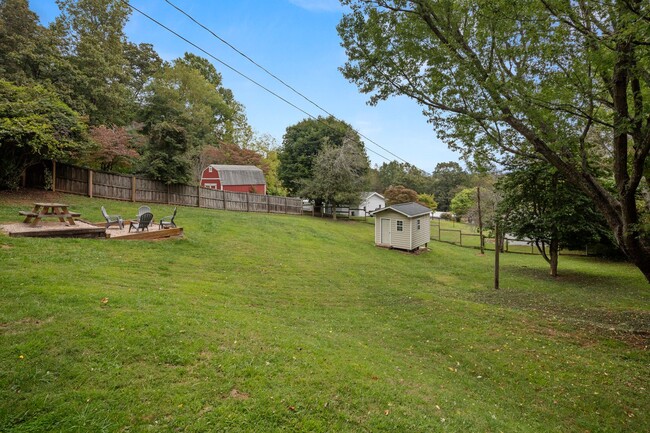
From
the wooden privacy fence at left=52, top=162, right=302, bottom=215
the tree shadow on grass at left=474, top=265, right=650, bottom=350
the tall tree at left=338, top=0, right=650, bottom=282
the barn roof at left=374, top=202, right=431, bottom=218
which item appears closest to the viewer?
the tall tree at left=338, top=0, right=650, bottom=282

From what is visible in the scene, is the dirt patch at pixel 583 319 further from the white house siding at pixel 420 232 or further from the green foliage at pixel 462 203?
the green foliage at pixel 462 203

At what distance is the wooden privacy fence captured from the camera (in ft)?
52.5

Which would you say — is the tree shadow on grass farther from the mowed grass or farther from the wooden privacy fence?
the wooden privacy fence

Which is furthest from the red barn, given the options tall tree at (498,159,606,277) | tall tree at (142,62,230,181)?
tall tree at (498,159,606,277)

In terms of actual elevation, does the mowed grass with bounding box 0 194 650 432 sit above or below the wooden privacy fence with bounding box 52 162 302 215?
below

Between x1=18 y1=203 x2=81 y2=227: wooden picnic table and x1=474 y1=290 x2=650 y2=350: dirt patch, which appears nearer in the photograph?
x1=474 y1=290 x2=650 y2=350: dirt patch

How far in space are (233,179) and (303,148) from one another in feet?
25.5

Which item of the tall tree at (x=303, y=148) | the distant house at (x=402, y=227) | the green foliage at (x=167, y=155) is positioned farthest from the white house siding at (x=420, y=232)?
the green foliage at (x=167, y=155)

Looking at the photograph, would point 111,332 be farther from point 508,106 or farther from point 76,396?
point 508,106

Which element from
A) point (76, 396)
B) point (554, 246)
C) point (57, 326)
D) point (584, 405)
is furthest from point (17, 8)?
point (554, 246)

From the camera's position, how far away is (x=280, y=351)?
13.9ft

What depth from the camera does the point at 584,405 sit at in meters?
4.25

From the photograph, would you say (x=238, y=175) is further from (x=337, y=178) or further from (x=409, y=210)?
(x=409, y=210)

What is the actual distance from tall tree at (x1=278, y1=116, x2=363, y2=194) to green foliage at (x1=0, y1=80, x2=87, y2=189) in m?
19.4
